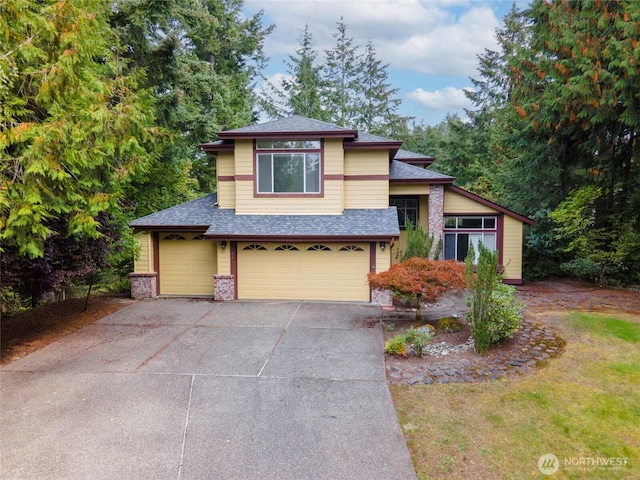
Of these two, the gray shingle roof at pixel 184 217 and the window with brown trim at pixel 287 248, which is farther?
the gray shingle roof at pixel 184 217

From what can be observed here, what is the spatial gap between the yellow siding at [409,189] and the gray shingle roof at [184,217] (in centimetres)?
652

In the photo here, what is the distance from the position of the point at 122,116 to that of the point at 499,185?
18738 millimetres

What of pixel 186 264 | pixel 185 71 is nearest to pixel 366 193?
pixel 186 264

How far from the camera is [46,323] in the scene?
9.54m

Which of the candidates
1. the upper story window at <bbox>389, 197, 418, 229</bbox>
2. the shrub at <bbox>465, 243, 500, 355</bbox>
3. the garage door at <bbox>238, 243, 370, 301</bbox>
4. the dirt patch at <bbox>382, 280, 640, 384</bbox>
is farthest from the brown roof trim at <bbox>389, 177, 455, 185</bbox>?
the shrub at <bbox>465, 243, 500, 355</bbox>

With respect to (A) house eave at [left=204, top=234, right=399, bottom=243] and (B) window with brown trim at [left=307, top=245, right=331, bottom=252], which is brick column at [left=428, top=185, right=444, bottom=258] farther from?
(B) window with brown trim at [left=307, top=245, right=331, bottom=252]

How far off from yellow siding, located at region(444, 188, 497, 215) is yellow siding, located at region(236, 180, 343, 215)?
4.89m

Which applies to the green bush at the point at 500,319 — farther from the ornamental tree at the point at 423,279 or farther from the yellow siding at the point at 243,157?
the yellow siding at the point at 243,157

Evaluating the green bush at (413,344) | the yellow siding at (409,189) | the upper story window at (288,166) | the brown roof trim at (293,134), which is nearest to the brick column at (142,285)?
the upper story window at (288,166)

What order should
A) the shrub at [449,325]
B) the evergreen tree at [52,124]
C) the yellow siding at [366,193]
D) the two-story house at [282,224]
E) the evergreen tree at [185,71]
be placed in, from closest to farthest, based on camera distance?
1. the evergreen tree at [52,124]
2. the shrub at [449,325]
3. the two-story house at [282,224]
4. the yellow siding at [366,193]
5. the evergreen tree at [185,71]

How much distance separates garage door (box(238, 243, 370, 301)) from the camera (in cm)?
1154

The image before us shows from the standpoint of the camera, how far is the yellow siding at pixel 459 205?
14459 mm

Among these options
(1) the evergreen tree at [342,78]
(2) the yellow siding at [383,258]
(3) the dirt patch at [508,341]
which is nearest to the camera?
(3) the dirt patch at [508,341]

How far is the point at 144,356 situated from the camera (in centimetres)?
712
